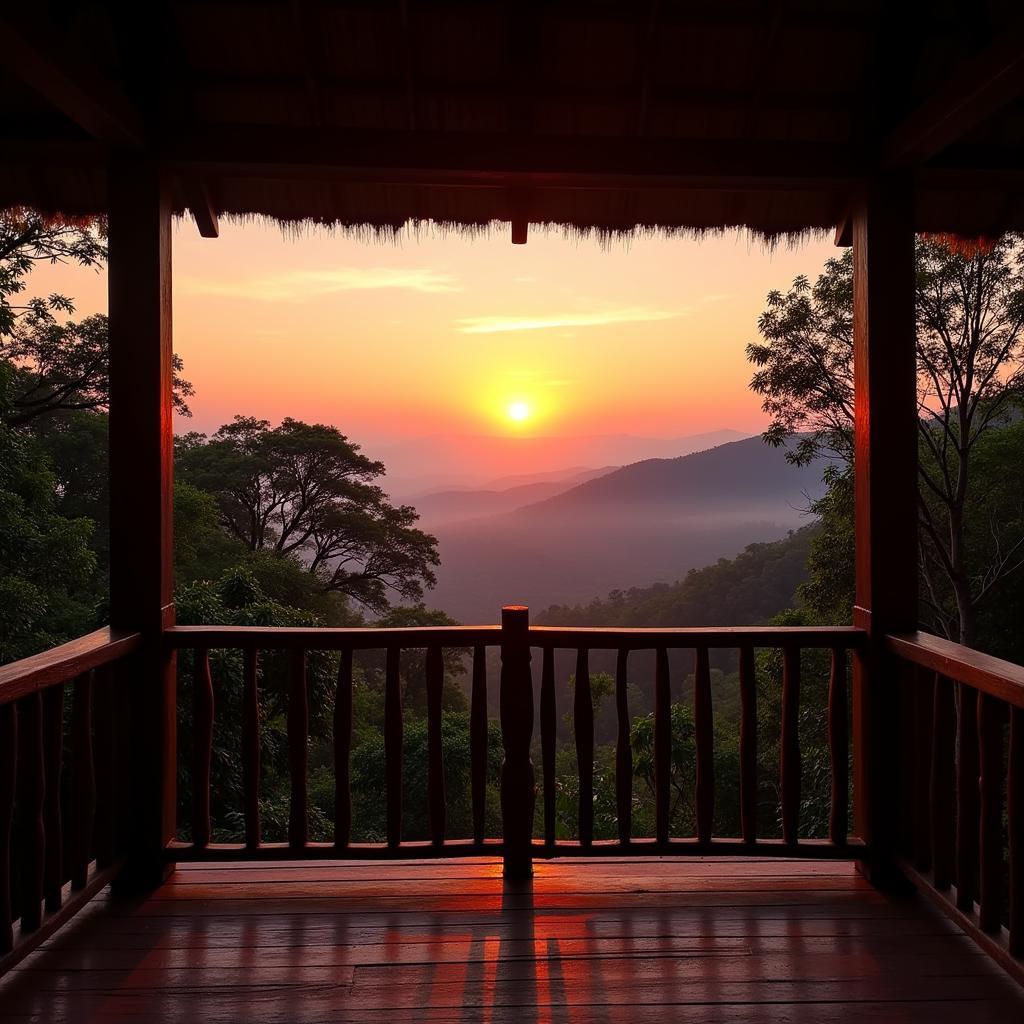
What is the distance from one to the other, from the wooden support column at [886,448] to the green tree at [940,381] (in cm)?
843

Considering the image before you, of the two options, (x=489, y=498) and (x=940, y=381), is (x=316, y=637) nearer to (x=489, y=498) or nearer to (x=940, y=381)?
(x=940, y=381)

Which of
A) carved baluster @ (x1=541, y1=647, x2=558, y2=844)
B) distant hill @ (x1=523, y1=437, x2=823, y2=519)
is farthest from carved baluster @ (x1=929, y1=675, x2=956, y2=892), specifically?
distant hill @ (x1=523, y1=437, x2=823, y2=519)

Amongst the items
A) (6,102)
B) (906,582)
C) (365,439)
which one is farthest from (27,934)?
(365,439)

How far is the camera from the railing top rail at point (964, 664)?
90.1 inches

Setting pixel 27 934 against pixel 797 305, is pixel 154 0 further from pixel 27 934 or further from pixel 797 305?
pixel 797 305

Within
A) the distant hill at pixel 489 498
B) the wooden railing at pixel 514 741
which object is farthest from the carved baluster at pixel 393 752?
the distant hill at pixel 489 498

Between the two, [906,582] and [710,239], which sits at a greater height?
[710,239]

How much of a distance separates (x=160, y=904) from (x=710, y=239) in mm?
3376

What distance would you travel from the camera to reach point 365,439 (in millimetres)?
21031

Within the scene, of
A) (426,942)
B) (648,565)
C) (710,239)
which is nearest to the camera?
(426,942)

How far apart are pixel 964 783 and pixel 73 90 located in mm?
3413

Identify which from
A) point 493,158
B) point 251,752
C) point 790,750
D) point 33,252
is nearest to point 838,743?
point 790,750

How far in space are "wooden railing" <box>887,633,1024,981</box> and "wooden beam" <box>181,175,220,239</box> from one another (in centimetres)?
313

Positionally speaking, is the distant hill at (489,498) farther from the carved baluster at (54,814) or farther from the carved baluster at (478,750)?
the carved baluster at (54,814)
